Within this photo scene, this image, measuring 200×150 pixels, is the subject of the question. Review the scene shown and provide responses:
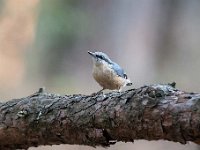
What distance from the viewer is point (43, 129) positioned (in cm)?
232

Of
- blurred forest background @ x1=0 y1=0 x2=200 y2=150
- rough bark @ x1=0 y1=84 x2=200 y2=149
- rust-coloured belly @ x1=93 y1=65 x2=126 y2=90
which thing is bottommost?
rough bark @ x1=0 y1=84 x2=200 y2=149

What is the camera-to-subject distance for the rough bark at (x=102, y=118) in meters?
1.81

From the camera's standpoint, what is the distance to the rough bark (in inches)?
71.1

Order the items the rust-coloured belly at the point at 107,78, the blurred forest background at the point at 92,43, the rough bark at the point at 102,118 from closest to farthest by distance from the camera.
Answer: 1. the rough bark at the point at 102,118
2. the rust-coloured belly at the point at 107,78
3. the blurred forest background at the point at 92,43

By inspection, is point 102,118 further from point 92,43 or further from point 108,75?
point 92,43

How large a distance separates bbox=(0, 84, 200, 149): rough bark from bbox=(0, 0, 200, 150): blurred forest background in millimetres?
3496

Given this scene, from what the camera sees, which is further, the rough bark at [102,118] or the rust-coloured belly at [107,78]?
the rust-coloured belly at [107,78]

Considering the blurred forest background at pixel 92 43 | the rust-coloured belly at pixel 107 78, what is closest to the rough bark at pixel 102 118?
the rust-coloured belly at pixel 107 78

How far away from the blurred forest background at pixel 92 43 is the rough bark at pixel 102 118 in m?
3.50

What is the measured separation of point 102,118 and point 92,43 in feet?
17.1

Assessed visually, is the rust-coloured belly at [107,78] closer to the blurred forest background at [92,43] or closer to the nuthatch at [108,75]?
the nuthatch at [108,75]

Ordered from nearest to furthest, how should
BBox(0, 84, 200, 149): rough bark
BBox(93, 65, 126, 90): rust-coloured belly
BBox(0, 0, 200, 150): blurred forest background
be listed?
BBox(0, 84, 200, 149): rough bark → BBox(93, 65, 126, 90): rust-coloured belly → BBox(0, 0, 200, 150): blurred forest background

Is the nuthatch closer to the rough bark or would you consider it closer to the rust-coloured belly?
the rust-coloured belly

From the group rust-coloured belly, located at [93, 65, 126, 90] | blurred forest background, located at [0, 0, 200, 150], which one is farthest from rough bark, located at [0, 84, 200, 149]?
blurred forest background, located at [0, 0, 200, 150]
